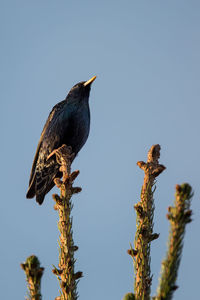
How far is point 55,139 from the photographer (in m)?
5.98

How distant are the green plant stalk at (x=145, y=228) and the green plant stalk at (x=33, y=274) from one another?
53cm

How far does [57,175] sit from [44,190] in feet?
0.99

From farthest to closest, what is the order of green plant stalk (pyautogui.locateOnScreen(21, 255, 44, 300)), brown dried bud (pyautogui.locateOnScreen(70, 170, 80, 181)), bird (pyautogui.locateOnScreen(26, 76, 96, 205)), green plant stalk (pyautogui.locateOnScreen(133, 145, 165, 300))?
bird (pyautogui.locateOnScreen(26, 76, 96, 205))
brown dried bud (pyautogui.locateOnScreen(70, 170, 80, 181))
green plant stalk (pyautogui.locateOnScreen(133, 145, 165, 300))
green plant stalk (pyautogui.locateOnScreen(21, 255, 44, 300))

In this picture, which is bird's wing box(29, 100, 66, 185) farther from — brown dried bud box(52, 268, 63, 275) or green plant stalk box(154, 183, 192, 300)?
green plant stalk box(154, 183, 192, 300)

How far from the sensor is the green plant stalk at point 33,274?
1.82 meters

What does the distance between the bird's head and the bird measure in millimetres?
131

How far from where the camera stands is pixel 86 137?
20.3ft

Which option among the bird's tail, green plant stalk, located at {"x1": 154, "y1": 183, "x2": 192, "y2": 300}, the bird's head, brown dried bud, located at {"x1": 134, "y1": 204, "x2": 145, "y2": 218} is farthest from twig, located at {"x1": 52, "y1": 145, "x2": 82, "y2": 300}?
the bird's head

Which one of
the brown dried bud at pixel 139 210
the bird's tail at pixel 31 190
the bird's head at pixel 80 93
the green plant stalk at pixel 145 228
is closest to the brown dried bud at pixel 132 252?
the green plant stalk at pixel 145 228

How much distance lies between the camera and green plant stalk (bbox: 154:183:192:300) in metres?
1.69

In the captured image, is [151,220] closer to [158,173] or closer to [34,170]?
[158,173]

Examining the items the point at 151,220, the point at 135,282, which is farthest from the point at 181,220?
the point at 151,220

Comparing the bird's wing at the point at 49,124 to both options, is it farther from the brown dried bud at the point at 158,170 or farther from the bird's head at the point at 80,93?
the brown dried bud at the point at 158,170

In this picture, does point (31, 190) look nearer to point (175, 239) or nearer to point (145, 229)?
point (145, 229)
